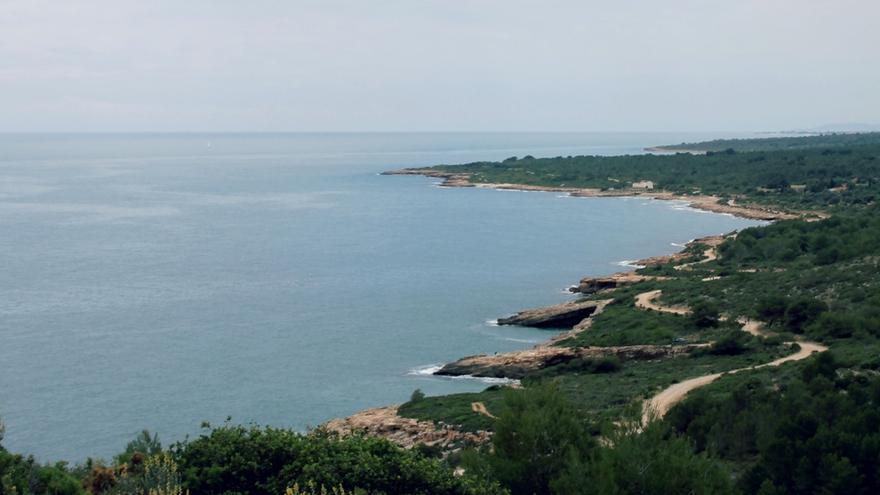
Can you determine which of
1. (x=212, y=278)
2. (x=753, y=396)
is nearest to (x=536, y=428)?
(x=753, y=396)

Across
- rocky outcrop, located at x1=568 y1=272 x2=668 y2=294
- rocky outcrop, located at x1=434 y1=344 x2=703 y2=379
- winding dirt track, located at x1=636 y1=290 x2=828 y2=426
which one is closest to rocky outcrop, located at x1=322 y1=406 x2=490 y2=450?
winding dirt track, located at x1=636 y1=290 x2=828 y2=426

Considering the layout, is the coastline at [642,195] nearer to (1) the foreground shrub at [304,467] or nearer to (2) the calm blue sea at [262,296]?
(2) the calm blue sea at [262,296]

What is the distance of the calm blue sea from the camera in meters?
40.4

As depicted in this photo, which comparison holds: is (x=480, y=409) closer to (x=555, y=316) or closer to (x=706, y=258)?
(x=555, y=316)

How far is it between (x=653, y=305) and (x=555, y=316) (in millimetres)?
5324

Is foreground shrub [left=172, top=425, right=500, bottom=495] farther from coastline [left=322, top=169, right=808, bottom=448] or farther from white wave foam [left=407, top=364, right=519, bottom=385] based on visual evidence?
white wave foam [left=407, top=364, right=519, bottom=385]

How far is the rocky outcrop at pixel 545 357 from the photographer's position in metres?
41.9

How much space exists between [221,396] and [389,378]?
24.3 ft

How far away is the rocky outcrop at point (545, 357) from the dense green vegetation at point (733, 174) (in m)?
64.5

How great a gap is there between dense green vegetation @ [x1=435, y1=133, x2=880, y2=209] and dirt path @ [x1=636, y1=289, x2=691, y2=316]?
51.9 m

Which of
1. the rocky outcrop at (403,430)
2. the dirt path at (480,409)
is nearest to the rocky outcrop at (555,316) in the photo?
the rocky outcrop at (403,430)

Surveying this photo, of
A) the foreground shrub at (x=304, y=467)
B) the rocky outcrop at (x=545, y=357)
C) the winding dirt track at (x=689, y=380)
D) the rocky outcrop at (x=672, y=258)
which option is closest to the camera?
the foreground shrub at (x=304, y=467)

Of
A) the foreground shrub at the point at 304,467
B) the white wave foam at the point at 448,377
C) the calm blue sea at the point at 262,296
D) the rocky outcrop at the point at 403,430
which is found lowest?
the calm blue sea at the point at 262,296

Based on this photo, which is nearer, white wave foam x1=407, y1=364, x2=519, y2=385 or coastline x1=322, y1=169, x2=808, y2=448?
coastline x1=322, y1=169, x2=808, y2=448
